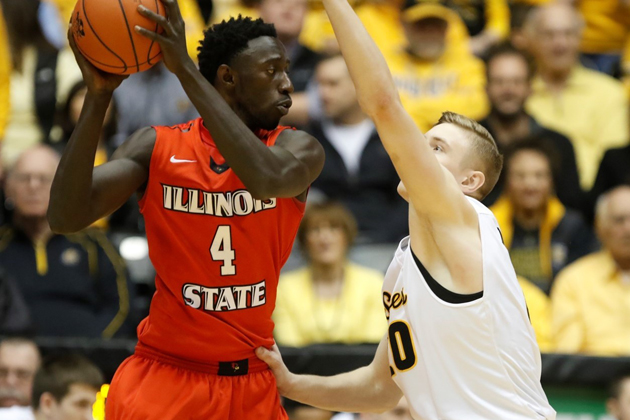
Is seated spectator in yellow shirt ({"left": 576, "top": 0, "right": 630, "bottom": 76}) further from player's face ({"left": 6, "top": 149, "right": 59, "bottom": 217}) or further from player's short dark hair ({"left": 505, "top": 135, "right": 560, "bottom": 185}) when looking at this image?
player's face ({"left": 6, "top": 149, "right": 59, "bottom": 217})

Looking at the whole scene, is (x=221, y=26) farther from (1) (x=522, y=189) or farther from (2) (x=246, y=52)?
(1) (x=522, y=189)

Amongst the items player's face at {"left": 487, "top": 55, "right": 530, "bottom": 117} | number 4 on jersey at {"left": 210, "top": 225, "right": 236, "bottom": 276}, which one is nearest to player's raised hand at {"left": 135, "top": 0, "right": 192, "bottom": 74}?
number 4 on jersey at {"left": 210, "top": 225, "right": 236, "bottom": 276}

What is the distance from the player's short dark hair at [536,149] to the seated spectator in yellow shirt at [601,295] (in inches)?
22.1

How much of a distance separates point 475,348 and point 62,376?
2.79m

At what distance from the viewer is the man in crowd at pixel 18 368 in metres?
6.02

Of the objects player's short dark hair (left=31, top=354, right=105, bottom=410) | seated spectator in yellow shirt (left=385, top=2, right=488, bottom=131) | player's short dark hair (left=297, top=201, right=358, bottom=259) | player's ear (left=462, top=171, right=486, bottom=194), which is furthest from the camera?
seated spectator in yellow shirt (left=385, top=2, right=488, bottom=131)

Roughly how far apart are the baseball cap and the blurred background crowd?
0.02m

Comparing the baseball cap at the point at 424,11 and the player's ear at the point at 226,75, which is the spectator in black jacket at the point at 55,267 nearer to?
the baseball cap at the point at 424,11

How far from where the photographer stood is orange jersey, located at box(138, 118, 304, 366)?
366 cm

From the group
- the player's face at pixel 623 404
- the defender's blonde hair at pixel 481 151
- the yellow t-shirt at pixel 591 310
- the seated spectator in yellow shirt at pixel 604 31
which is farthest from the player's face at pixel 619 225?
the defender's blonde hair at pixel 481 151

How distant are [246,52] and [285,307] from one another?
334 centimetres

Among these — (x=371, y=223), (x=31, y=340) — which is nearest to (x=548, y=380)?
(x=371, y=223)

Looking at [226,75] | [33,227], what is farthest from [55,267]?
[226,75]

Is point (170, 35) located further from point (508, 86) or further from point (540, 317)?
point (508, 86)
